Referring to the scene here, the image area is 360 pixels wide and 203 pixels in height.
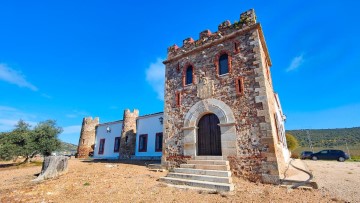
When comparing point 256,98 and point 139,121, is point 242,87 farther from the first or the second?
point 139,121

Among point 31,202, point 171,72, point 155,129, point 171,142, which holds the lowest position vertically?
point 31,202

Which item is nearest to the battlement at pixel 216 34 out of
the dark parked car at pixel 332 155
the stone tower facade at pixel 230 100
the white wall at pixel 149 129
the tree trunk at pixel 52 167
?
the stone tower facade at pixel 230 100

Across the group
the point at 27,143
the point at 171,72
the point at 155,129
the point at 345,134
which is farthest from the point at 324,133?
the point at 27,143

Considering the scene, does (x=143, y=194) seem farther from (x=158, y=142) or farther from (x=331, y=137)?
(x=331, y=137)

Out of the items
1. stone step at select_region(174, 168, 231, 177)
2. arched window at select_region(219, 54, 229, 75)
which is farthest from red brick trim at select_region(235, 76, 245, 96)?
stone step at select_region(174, 168, 231, 177)

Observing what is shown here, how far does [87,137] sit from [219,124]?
21.6 meters

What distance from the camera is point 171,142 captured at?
10.1 meters

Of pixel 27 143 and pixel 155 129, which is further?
pixel 155 129

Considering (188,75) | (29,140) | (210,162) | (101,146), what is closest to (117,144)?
(101,146)

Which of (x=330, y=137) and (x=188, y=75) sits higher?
(x=188, y=75)

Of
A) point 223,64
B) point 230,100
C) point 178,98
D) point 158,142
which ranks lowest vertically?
point 158,142

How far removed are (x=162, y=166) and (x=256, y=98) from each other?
596 cm

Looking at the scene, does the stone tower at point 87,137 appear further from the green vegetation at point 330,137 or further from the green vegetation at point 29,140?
the green vegetation at point 330,137

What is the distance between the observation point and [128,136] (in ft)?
64.8
